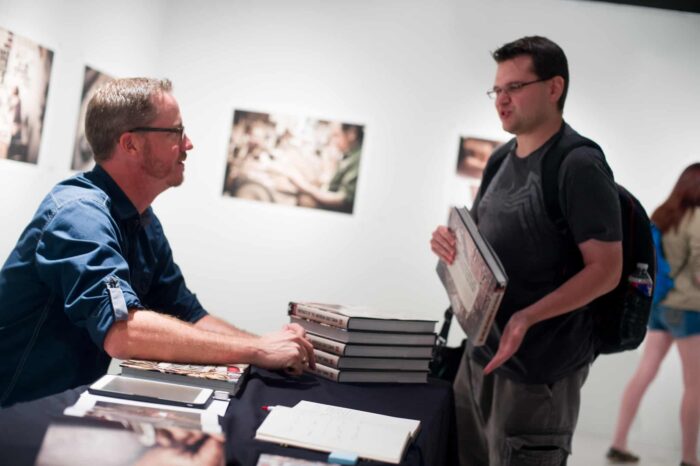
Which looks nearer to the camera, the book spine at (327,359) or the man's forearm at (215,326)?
the book spine at (327,359)

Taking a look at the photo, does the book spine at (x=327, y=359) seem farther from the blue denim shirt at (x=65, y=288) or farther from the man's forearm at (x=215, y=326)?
the blue denim shirt at (x=65, y=288)

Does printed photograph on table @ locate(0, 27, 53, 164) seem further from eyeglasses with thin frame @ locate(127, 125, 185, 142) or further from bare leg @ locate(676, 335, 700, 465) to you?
bare leg @ locate(676, 335, 700, 465)

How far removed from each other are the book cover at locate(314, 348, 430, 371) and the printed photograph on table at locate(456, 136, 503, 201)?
309 cm

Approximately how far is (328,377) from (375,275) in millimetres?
3228

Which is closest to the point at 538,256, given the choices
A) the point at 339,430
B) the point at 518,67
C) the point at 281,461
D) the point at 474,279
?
the point at 474,279

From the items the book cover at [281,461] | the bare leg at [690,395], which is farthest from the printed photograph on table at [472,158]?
the book cover at [281,461]

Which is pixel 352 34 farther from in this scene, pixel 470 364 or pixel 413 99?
pixel 470 364

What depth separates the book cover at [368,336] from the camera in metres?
2.07

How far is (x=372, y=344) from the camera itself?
2.09m

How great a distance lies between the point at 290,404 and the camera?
166 cm

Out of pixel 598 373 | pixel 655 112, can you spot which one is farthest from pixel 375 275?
pixel 655 112

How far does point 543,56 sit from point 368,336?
1.20 m

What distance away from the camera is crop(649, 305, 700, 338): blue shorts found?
15.4ft

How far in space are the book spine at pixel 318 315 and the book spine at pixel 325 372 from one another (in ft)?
0.41
